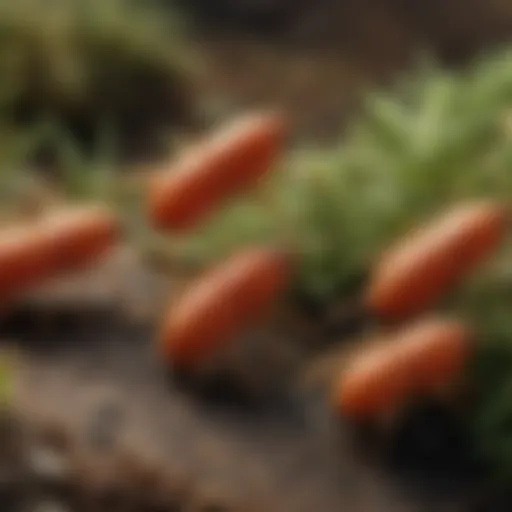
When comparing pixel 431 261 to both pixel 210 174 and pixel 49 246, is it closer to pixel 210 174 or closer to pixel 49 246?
pixel 210 174

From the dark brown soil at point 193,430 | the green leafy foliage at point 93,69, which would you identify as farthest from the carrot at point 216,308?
the green leafy foliage at point 93,69

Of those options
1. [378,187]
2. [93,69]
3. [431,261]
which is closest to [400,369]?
[431,261]

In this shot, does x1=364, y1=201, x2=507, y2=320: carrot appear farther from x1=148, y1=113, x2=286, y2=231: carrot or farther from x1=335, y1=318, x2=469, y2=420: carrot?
x1=148, y1=113, x2=286, y2=231: carrot

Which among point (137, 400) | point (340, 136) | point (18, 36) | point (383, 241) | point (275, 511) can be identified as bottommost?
point (275, 511)

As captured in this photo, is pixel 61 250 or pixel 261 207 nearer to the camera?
pixel 61 250

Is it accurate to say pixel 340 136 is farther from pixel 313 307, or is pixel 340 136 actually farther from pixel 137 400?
pixel 137 400

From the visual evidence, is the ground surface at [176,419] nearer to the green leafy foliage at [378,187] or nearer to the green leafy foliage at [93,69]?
the green leafy foliage at [378,187]

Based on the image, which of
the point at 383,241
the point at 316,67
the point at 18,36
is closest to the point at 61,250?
the point at 383,241
